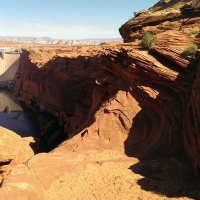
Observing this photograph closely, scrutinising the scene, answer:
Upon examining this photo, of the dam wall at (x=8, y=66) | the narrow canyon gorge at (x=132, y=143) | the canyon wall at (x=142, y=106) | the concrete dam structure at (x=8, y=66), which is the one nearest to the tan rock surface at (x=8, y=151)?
the narrow canyon gorge at (x=132, y=143)

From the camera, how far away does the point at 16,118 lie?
45.4 m

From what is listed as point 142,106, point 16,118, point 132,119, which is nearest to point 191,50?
point 142,106

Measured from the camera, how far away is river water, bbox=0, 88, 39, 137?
38566 millimetres

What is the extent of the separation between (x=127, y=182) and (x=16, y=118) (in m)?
37.2

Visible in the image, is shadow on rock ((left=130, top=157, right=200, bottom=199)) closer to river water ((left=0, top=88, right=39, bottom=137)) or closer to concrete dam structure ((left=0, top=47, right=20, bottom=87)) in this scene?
river water ((left=0, top=88, right=39, bottom=137))

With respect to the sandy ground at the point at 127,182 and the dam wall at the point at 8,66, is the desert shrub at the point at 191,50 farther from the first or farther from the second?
the dam wall at the point at 8,66

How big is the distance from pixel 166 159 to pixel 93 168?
12.1 feet

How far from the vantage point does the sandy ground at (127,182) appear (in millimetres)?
10586

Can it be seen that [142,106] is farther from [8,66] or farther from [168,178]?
[8,66]

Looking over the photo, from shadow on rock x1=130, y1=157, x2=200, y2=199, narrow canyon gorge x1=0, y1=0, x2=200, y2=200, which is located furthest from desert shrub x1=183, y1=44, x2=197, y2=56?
shadow on rock x1=130, y1=157, x2=200, y2=199

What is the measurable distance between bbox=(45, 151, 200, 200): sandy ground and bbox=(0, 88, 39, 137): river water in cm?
2511

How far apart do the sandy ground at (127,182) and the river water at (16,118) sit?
25.1 metres

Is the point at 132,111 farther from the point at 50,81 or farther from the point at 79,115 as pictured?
the point at 50,81

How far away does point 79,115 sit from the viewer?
1296 inches
